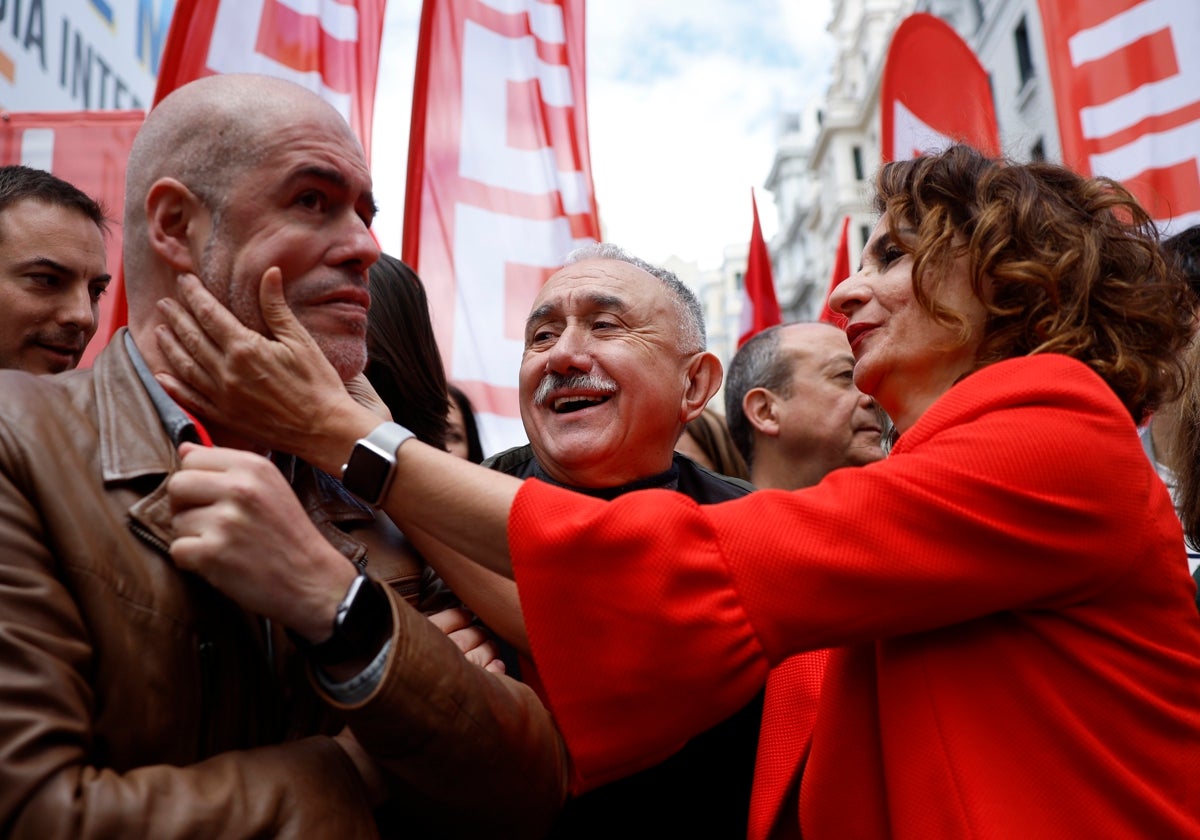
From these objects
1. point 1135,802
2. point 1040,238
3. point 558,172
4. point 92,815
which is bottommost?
point 1135,802

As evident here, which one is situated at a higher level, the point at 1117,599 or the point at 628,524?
the point at 628,524

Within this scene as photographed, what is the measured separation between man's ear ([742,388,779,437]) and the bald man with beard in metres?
3.14

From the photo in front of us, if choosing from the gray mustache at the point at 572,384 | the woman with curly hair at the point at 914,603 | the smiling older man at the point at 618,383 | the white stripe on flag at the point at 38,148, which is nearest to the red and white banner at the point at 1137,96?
the smiling older man at the point at 618,383

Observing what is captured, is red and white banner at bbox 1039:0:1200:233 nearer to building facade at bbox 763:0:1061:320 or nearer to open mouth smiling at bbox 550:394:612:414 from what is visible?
building facade at bbox 763:0:1061:320

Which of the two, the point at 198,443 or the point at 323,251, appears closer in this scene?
the point at 198,443

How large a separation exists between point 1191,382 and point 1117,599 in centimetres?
138

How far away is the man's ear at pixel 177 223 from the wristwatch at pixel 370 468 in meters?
0.44

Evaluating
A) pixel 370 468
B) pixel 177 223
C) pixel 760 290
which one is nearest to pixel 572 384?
pixel 370 468

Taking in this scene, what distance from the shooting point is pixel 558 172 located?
524 cm

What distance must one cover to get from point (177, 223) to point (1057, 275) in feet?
5.42

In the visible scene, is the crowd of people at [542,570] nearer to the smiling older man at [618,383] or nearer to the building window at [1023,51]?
the smiling older man at [618,383]

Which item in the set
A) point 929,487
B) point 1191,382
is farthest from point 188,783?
point 1191,382

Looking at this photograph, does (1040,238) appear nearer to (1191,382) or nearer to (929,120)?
(1191,382)

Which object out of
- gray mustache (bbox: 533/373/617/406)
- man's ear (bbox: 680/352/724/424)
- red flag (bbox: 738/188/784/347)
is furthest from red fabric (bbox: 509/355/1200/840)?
red flag (bbox: 738/188/784/347)
